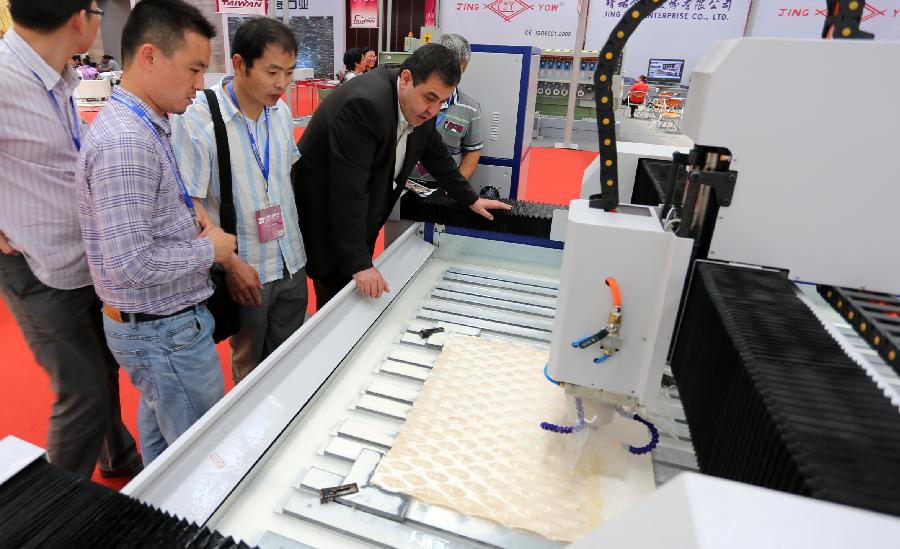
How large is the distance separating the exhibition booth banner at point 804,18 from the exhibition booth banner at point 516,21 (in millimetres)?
2998

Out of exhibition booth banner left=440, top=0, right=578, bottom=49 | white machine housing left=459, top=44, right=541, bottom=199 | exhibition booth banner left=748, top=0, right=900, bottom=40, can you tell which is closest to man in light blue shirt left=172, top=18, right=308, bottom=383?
white machine housing left=459, top=44, right=541, bottom=199

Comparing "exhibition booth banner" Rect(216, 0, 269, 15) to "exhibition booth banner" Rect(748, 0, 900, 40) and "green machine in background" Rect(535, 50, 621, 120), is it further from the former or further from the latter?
"exhibition booth banner" Rect(748, 0, 900, 40)

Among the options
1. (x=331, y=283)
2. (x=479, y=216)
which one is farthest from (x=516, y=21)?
(x=331, y=283)

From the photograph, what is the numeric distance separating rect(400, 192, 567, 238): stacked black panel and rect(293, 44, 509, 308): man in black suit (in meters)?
0.05

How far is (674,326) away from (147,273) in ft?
3.66

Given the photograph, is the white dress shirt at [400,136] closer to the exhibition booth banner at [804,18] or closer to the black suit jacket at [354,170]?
the black suit jacket at [354,170]

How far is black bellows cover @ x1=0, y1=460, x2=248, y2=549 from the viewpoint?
0.69 m

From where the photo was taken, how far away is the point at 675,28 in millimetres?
9047

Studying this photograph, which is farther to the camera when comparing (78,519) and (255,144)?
(255,144)

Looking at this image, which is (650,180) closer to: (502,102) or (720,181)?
(720,181)

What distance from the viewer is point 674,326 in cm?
106

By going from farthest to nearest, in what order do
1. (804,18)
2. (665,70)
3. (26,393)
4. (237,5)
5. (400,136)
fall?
(665,70) < (804,18) < (237,5) < (26,393) < (400,136)

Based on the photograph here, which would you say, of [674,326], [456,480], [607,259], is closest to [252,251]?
[456,480]

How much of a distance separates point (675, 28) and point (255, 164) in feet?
31.0
